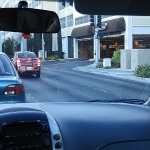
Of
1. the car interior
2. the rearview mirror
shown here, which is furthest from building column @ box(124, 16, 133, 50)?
the rearview mirror

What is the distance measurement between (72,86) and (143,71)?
120 centimetres

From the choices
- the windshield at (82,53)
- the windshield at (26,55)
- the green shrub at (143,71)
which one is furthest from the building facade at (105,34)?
the green shrub at (143,71)

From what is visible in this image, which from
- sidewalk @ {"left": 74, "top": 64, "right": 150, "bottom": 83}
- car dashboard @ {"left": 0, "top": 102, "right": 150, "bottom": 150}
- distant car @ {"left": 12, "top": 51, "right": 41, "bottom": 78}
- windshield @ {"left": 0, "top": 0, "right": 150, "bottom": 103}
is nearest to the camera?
car dashboard @ {"left": 0, "top": 102, "right": 150, "bottom": 150}

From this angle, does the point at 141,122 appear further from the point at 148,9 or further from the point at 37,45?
the point at 37,45

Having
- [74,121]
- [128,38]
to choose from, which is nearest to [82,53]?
[128,38]

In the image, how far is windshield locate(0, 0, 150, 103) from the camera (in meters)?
4.33

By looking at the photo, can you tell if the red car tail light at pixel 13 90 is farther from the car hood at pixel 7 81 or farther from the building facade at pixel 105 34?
the building facade at pixel 105 34

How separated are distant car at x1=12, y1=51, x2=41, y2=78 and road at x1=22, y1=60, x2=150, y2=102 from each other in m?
0.13

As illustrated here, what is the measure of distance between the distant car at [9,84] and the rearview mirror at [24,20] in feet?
5.81

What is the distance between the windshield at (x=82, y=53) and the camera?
433 centimetres

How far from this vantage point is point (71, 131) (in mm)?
2408

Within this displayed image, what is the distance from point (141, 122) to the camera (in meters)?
2.66

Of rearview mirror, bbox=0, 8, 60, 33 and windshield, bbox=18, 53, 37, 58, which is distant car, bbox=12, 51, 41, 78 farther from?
rearview mirror, bbox=0, 8, 60, 33

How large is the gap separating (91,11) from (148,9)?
43cm
